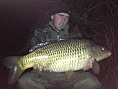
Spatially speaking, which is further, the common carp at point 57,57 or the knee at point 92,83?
the knee at point 92,83

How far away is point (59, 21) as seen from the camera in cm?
324

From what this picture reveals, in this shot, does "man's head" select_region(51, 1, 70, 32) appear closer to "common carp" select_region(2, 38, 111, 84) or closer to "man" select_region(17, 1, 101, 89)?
"man" select_region(17, 1, 101, 89)

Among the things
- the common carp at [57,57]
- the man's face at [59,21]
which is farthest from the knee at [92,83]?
the man's face at [59,21]

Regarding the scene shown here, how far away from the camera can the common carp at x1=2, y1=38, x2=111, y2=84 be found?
286 centimetres

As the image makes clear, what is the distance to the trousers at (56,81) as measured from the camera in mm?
3039

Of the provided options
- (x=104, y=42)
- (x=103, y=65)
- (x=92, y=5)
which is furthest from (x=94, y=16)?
(x=103, y=65)

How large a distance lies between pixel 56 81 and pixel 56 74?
3.2 inches

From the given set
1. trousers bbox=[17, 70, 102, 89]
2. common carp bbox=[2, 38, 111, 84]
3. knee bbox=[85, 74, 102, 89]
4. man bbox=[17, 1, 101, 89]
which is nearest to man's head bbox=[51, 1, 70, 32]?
man bbox=[17, 1, 101, 89]

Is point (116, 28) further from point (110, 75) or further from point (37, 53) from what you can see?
point (37, 53)

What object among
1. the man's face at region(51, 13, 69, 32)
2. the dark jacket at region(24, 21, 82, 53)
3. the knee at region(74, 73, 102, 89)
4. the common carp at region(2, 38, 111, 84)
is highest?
the man's face at region(51, 13, 69, 32)

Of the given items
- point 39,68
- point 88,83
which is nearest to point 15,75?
point 39,68

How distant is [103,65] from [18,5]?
149 inches

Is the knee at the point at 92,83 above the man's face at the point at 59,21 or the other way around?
the other way around

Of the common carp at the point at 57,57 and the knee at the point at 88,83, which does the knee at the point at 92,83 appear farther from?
the common carp at the point at 57,57
